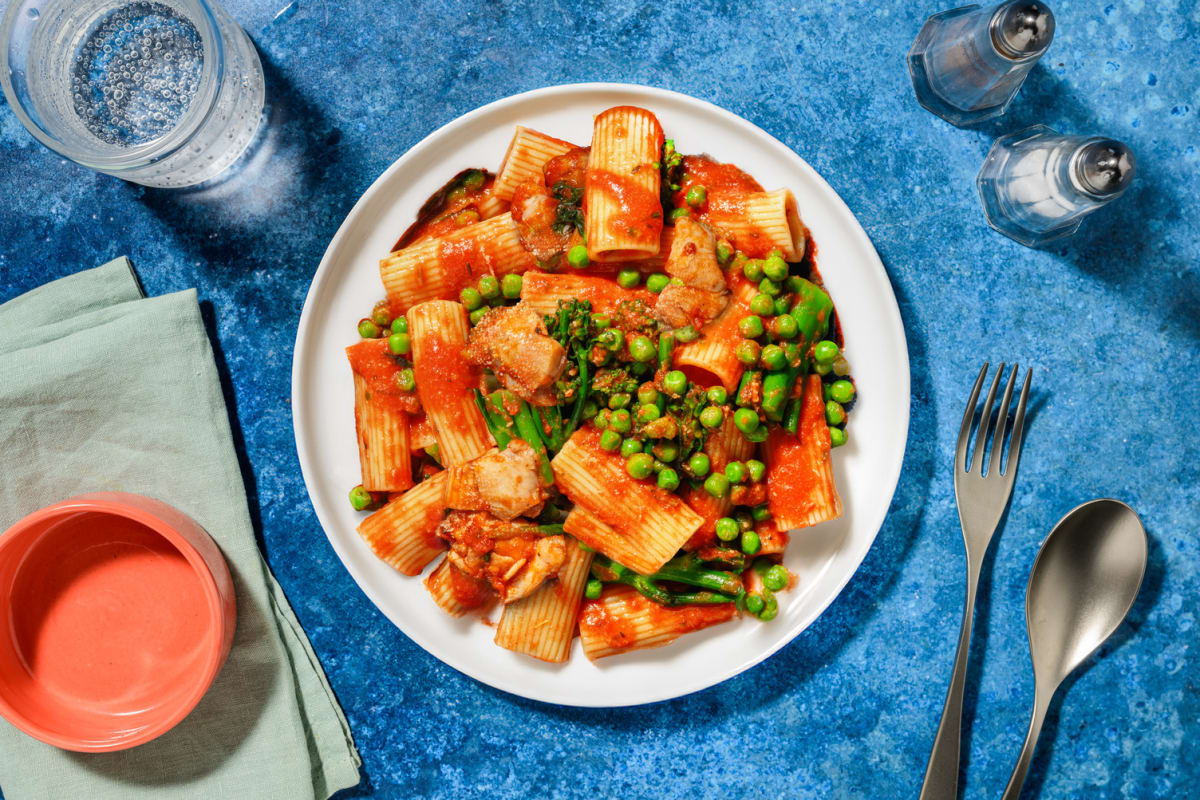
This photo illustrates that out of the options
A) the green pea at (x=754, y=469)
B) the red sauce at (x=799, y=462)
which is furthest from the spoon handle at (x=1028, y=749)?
the green pea at (x=754, y=469)

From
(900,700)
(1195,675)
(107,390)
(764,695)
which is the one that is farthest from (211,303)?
(1195,675)

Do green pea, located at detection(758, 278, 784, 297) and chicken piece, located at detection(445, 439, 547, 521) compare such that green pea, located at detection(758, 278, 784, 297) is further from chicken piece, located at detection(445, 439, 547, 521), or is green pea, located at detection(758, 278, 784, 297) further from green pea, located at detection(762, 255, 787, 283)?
chicken piece, located at detection(445, 439, 547, 521)

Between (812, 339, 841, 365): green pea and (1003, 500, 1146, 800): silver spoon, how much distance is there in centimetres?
108

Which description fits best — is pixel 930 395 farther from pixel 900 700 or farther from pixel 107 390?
pixel 107 390

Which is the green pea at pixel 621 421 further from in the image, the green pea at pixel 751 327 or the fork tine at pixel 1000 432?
the fork tine at pixel 1000 432

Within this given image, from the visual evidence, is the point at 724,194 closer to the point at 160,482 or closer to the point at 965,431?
the point at 965,431

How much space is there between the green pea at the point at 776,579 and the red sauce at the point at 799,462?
21cm

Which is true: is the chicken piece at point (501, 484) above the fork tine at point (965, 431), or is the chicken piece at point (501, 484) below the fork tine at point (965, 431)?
below

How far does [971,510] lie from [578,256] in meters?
1.65

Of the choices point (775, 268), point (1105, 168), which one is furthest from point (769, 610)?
point (1105, 168)

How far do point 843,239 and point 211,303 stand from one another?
229 cm

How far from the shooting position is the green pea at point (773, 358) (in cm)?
228

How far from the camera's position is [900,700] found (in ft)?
9.11

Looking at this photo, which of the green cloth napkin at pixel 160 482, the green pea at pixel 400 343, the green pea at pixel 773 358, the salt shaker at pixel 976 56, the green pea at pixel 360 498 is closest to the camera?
the green pea at pixel 773 358
